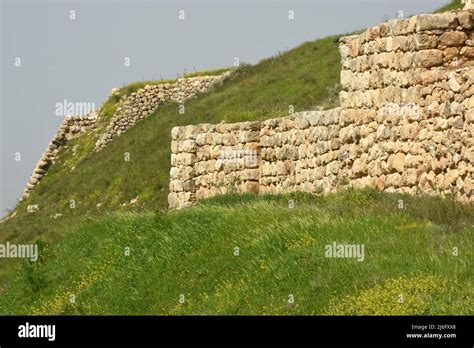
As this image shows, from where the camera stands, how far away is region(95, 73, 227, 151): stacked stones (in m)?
52.2

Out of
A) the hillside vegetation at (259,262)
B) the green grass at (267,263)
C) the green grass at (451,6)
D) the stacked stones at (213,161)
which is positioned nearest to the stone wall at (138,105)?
the green grass at (451,6)

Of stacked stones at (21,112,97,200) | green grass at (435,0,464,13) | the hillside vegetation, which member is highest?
green grass at (435,0,464,13)

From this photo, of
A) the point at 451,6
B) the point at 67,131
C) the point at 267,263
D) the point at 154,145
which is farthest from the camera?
the point at 67,131

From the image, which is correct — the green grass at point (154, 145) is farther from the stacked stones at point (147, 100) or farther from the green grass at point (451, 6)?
the green grass at point (451, 6)

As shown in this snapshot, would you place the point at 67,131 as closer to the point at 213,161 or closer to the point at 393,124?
the point at 213,161

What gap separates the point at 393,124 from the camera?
21203 mm

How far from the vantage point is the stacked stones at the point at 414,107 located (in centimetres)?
1908

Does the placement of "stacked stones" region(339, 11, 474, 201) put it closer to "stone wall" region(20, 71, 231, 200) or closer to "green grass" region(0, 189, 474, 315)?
"green grass" region(0, 189, 474, 315)

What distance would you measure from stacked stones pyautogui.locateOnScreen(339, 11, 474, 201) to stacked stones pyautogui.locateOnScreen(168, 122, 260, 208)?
15.3ft

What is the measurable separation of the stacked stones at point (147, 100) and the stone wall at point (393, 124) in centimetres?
2541

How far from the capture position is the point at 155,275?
18938mm

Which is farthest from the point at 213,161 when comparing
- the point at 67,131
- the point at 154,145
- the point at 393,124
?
the point at 67,131

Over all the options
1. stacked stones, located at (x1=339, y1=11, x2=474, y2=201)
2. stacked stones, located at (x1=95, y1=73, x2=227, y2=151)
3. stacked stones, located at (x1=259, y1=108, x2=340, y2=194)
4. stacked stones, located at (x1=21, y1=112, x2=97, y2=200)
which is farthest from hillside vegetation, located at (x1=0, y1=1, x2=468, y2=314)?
stacked stones, located at (x1=21, y1=112, x2=97, y2=200)

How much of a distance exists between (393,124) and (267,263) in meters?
5.18
